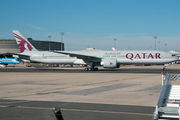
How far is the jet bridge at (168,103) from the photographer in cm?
857

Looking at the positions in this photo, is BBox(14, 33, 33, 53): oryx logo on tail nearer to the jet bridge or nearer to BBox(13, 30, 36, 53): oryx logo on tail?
BBox(13, 30, 36, 53): oryx logo on tail

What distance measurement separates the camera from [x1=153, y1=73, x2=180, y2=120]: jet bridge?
337 inches

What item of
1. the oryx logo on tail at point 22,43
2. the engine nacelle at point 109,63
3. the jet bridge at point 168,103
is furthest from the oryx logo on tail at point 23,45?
the jet bridge at point 168,103

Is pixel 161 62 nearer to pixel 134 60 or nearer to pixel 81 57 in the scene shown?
pixel 134 60

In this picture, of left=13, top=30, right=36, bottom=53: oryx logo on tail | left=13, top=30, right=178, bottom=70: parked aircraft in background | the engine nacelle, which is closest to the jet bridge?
the engine nacelle

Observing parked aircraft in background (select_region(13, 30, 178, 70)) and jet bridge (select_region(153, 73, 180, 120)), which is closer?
jet bridge (select_region(153, 73, 180, 120))

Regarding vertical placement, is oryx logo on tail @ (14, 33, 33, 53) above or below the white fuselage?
above

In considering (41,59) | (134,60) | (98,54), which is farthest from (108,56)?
(41,59)

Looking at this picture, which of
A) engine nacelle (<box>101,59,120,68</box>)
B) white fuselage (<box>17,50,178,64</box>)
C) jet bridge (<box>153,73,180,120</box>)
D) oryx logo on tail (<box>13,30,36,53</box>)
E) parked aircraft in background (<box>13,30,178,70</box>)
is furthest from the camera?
oryx logo on tail (<box>13,30,36,53</box>)

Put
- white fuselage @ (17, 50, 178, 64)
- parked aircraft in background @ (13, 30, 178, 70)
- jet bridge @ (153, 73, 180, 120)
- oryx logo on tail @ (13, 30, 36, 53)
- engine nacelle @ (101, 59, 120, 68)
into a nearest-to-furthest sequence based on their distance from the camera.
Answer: jet bridge @ (153, 73, 180, 120) → engine nacelle @ (101, 59, 120, 68) → parked aircraft in background @ (13, 30, 178, 70) → white fuselage @ (17, 50, 178, 64) → oryx logo on tail @ (13, 30, 36, 53)

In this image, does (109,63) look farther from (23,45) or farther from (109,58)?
(23,45)

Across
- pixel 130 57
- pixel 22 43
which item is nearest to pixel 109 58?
pixel 130 57

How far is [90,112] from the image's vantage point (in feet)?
32.9

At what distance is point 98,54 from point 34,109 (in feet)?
123
